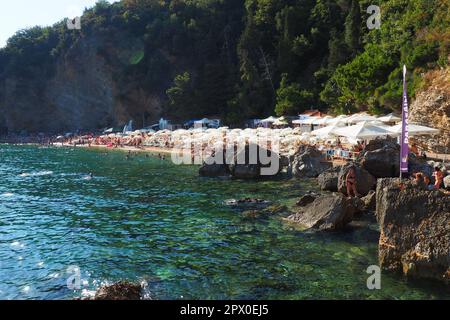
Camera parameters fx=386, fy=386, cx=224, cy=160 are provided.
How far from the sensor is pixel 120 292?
29.8 feet

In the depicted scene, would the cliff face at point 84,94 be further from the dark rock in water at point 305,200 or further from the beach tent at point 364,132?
the dark rock in water at point 305,200

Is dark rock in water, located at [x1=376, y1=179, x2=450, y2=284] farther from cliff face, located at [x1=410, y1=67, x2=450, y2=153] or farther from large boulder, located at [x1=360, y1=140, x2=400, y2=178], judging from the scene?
cliff face, located at [x1=410, y1=67, x2=450, y2=153]

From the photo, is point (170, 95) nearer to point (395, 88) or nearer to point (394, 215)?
point (395, 88)

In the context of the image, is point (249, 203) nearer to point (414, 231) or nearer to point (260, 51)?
point (414, 231)

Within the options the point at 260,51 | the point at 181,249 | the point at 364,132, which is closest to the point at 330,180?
the point at 364,132

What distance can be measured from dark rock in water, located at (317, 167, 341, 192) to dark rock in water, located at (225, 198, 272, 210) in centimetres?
407

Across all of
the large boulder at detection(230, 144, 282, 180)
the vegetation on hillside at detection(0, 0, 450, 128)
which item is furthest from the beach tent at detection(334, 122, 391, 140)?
the vegetation on hillside at detection(0, 0, 450, 128)

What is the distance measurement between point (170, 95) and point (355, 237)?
60.6 metres

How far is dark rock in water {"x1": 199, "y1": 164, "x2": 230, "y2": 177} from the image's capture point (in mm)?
29188

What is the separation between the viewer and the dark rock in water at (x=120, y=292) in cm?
888

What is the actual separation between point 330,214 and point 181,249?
574 cm

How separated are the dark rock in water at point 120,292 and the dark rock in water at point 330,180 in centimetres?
1439
